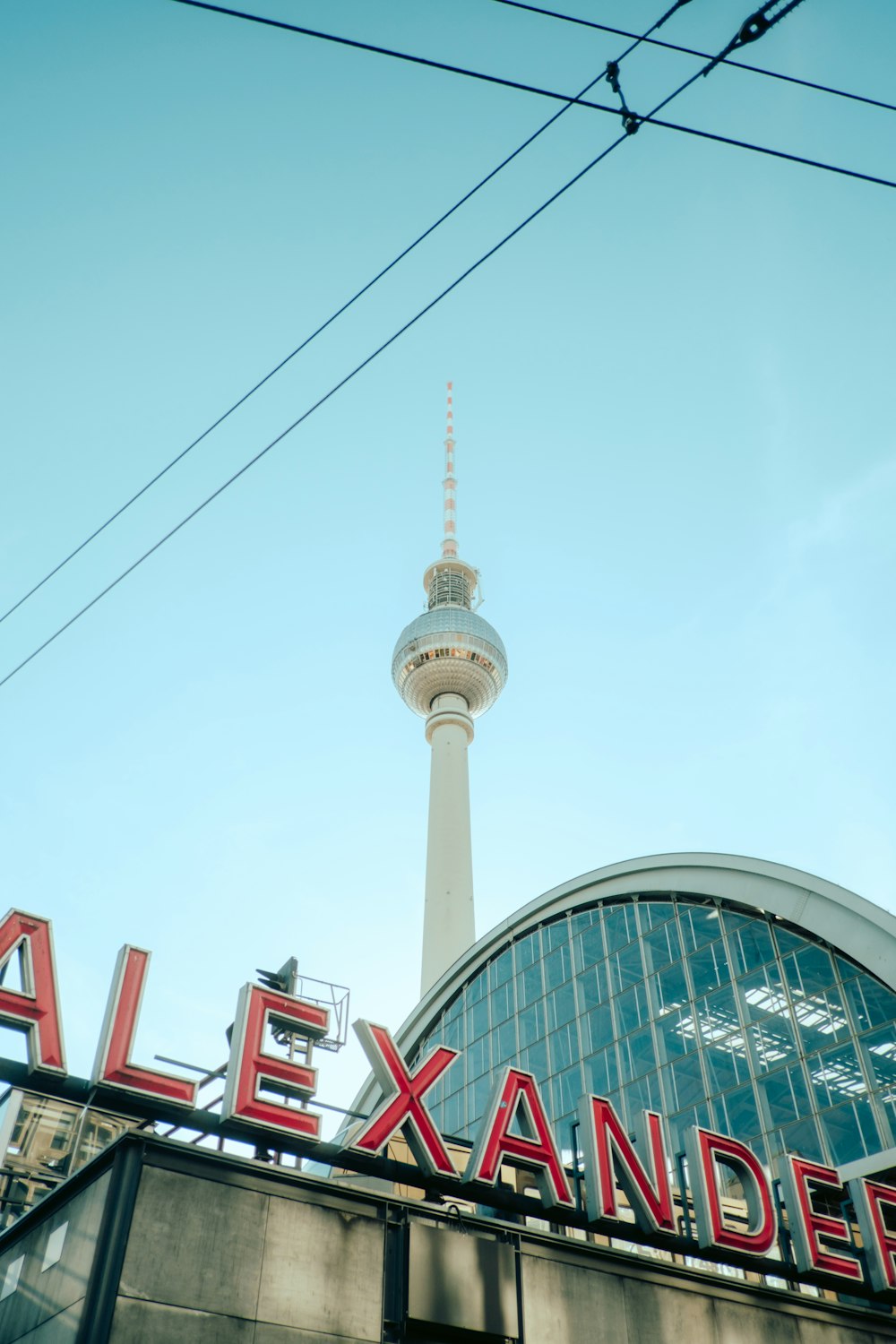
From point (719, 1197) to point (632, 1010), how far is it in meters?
17.7

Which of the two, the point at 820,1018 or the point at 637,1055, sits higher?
the point at 637,1055

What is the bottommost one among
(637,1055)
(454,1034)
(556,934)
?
(637,1055)

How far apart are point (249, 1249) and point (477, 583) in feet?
348

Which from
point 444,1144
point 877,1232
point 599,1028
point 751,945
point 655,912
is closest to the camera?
point 444,1144

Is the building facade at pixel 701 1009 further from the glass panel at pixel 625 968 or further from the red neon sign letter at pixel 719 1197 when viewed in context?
the red neon sign letter at pixel 719 1197

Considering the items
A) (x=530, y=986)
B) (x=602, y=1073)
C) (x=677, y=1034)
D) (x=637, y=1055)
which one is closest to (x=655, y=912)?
(x=677, y=1034)

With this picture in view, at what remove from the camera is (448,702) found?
105 meters

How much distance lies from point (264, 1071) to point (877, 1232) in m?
14.0

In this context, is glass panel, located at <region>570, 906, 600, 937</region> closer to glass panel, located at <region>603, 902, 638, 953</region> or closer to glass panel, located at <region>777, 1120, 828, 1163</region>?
glass panel, located at <region>603, 902, 638, 953</region>

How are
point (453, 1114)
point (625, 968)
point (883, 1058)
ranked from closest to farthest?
point (883, 1058)
point (625, 968)
point (453, 1114)

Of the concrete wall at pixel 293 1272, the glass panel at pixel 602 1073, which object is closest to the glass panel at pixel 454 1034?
the glass panel at pixel 602 1073

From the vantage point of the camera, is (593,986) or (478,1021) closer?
(593,986)

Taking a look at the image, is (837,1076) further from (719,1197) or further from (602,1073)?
(719,1197)

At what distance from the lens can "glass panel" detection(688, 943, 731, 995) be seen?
37125 millimetres
